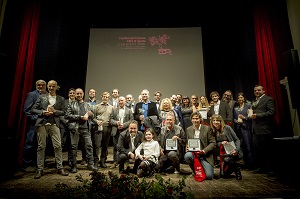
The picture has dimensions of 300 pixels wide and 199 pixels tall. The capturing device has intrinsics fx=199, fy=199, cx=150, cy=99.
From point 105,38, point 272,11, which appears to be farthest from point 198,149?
point 105,38

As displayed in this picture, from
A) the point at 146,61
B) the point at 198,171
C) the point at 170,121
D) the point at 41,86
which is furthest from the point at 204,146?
the point at 146,61

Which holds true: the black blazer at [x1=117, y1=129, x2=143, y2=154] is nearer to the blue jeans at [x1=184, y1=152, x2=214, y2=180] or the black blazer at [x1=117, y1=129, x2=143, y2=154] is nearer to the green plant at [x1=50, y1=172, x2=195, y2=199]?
the blue jeans at [x1=184, y1=152, x2=214, y2=180]

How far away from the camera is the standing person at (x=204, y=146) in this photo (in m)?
3.34

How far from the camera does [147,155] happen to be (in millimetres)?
3533

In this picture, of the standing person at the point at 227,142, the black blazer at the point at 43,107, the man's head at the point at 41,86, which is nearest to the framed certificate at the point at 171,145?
the standing person at the point at 227,142

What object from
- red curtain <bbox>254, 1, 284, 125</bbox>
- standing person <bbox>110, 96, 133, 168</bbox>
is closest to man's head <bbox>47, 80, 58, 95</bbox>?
standing person <bbox>110, 96, 133, 168</bbox>

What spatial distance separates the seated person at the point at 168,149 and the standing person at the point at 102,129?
3.75 feet

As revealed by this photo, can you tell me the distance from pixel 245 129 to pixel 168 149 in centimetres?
170

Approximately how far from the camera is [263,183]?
2.94m

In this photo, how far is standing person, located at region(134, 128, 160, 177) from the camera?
3361mm

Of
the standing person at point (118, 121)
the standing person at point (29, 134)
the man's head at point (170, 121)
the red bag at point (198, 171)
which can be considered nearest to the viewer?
the red bag at point (198, 171)

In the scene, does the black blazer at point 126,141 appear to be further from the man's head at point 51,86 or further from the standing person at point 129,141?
the man's head at point 51,86

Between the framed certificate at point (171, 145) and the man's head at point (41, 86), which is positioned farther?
the framed certificate at point (171, 145)

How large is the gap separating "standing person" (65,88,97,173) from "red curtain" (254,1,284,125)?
359cm
